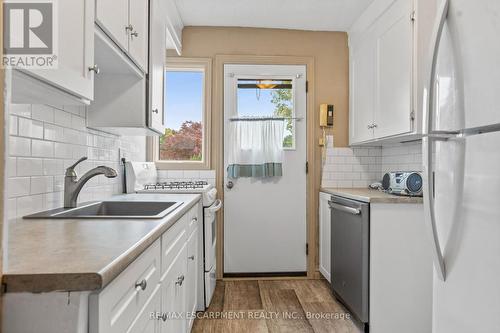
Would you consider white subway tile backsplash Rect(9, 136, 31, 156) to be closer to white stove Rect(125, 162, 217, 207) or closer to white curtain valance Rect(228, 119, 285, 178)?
white stove Rect(125, 162, 217, 207)

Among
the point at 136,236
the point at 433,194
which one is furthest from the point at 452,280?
the point at 136,236

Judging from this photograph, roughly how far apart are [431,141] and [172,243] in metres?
1.10

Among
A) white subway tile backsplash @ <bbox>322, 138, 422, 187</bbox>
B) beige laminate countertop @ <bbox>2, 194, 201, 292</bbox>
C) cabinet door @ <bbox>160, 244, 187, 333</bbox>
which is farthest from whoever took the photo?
white subway tile backsplash @ <bbox>322, 138, 422, 187</bbox>

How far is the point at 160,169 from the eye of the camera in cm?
305

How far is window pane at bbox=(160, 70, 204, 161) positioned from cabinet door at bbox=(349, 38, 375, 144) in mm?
1538

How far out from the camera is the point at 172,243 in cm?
135

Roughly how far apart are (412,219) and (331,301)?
1034 mm

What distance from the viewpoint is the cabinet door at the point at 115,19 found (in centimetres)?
118

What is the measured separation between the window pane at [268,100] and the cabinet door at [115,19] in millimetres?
1724

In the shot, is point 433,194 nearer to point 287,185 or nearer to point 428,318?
point 428,318

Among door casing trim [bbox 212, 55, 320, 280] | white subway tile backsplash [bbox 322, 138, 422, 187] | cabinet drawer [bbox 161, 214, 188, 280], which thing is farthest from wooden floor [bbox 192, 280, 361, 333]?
white subway tile backsplash [bbox 322, 138, 422, 187]

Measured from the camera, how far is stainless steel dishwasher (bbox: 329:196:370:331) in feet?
6.53

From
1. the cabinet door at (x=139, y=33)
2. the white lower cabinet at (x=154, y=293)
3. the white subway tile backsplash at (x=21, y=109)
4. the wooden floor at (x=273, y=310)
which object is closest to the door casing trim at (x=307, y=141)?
the wooden floor at (x=273, y=310)

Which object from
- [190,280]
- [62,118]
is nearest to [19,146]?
[62,118]
